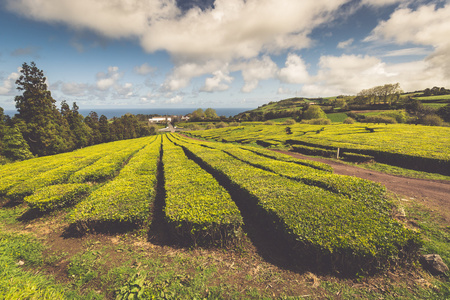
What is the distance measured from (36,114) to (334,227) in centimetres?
4796

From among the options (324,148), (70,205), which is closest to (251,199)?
(70,205)

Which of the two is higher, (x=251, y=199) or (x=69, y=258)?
(x=251, y=199)

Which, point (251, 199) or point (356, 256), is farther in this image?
point (251, 199)

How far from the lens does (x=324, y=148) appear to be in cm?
2355

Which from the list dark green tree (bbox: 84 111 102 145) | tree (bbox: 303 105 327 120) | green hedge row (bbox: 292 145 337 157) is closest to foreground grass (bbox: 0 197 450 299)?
green hedge row (bbox: 292 145 337 157)

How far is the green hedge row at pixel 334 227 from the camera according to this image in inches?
197

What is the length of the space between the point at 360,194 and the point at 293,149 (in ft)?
65.3

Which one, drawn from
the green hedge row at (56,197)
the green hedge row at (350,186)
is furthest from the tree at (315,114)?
the green hedge row at (56,197)

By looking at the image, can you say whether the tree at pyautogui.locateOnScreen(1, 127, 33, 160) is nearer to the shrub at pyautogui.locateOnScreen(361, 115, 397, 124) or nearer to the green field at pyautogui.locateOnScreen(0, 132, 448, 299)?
the green field at pyautogui.locateOnScreen(0, 132, 448, 299)

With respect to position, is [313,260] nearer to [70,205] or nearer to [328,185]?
[328,185]

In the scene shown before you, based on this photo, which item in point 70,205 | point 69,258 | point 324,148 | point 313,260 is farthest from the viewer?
point 324,148

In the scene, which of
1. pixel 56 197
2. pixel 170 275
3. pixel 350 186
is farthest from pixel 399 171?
pixel 56 197

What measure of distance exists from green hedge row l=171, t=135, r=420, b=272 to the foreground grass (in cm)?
59

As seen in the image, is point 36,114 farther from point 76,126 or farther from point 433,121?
point 433,121
